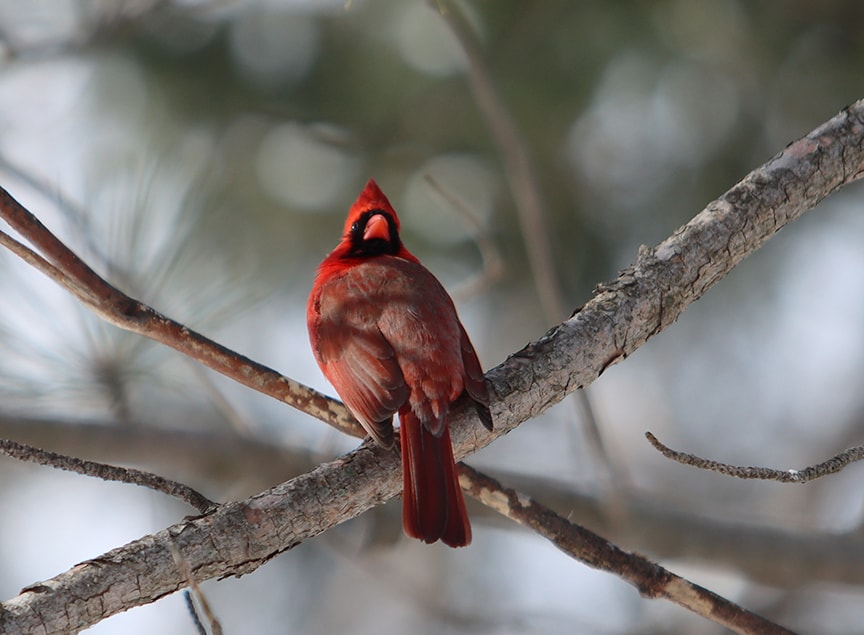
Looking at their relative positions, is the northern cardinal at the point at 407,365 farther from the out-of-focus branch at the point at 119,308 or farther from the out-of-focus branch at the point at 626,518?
the out-of-focus branch at the point at 626,518

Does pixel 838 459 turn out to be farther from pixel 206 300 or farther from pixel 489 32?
pixel 489 32

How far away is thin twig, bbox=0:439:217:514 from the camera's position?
1.81 metres

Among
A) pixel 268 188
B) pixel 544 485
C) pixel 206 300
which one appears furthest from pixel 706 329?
pixel 206 300

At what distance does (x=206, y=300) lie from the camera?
3.92 metres

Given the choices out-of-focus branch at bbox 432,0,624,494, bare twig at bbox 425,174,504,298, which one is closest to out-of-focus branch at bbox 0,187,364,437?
bare twig at bbox 425,174,504,298

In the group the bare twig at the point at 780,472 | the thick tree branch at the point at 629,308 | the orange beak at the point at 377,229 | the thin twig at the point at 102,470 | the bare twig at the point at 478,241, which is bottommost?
the bare twig at the point at 780,472

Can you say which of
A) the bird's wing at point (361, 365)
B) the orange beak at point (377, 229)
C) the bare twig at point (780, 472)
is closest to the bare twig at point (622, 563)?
the bird's wing at point (361, 365)

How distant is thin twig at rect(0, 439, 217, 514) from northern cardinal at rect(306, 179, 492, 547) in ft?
1.65

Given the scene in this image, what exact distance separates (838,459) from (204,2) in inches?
146

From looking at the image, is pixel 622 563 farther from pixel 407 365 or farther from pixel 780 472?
pixel 407 365

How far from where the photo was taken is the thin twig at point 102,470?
181cm

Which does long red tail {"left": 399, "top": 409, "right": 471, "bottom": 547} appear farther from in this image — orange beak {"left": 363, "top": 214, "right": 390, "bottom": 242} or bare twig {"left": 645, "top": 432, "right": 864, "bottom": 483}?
orange beak {"left": 363, "top": 214, "right": 390, "bottom": 242}

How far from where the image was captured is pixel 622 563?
2.38 metres

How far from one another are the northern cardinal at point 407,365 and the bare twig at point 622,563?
16 cm
